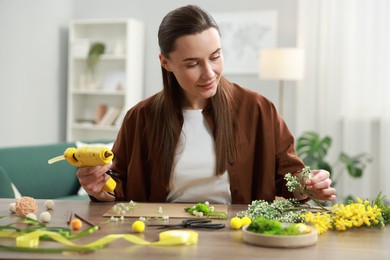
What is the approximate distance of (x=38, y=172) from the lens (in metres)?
4.96

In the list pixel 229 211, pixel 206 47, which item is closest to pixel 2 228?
pixel 229 211

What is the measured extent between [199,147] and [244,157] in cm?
16

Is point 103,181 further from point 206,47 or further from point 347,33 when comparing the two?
point 347,33


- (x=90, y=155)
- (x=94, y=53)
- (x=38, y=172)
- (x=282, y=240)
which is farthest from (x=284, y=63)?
(x=282, y=240)

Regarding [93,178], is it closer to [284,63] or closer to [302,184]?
[302,184]

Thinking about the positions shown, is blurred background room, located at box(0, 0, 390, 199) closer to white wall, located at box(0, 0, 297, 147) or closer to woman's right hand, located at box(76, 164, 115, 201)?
white wall, located at box(0, 0, 297, 147)

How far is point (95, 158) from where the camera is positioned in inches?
73.4

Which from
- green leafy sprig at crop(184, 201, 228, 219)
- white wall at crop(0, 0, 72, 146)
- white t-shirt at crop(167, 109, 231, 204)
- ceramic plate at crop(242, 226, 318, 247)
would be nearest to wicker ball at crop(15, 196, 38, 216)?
green leafy sprig at crop(184, 201, 228, 219)

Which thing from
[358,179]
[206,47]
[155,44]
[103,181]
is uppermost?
[155,44]

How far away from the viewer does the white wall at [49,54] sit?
6.61 m

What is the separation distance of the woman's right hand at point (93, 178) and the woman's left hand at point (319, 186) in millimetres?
629

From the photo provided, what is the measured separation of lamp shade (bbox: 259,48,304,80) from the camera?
6.04 meters

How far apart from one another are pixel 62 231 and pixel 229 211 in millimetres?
550

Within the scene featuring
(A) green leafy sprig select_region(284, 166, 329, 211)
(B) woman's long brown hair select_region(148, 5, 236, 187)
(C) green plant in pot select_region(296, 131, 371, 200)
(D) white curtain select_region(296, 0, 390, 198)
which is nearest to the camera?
(A) green leafy sprig select_region(284, 166, 329, 211)
